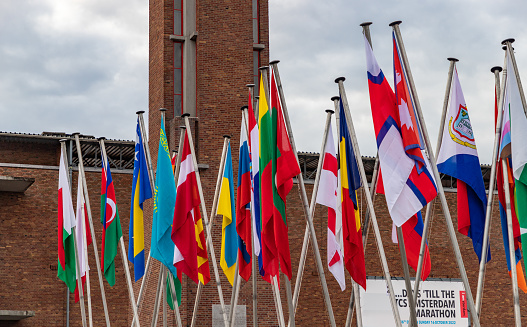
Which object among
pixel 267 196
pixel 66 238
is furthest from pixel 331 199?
pixel 66 238

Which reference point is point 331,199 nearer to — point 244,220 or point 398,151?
point 244,220

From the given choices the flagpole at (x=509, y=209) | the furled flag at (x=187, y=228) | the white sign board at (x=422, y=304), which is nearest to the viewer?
the flagpole at (x=509, y=209)

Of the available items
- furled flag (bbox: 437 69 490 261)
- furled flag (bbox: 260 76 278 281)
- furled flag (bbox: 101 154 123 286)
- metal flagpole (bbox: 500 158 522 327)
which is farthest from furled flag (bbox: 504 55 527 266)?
furled flag (bbox: 101 154 123 286)

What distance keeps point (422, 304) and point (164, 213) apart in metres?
16.7

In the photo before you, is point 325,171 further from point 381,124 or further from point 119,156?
point 119,156

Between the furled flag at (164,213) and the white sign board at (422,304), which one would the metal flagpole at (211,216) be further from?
the white sign board at (422,304)

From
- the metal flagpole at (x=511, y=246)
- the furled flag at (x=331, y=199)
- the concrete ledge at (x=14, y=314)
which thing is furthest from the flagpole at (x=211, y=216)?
the concrete ledge at (x=14, y=314)

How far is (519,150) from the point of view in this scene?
13.4 meters

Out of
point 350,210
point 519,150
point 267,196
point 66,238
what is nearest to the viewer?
point 519,150

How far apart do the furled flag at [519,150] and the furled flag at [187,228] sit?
22.0 feet

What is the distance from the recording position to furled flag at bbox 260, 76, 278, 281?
14.3m

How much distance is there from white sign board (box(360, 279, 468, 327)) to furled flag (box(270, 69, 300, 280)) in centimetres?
1655

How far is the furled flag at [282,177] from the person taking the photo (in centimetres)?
1417

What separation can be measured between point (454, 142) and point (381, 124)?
182cm
